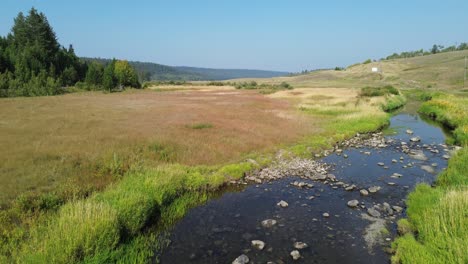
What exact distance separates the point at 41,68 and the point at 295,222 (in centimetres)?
9394

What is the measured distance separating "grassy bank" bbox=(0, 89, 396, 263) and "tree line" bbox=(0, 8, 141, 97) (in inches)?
2579

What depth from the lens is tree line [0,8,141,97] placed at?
68500mm

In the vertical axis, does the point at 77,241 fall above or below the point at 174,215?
above

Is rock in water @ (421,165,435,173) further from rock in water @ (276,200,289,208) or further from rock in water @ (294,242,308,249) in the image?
rock in water @ (294,242,308,249)

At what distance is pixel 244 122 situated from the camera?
93.6ft

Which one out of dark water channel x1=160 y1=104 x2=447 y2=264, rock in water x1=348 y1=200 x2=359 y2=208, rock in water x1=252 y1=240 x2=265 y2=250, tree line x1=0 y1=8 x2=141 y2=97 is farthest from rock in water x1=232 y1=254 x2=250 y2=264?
tree line x1=0 y1=8 x2=141 y2=97

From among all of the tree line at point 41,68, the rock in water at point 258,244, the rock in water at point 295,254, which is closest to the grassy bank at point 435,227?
the rock in water at point 295,254

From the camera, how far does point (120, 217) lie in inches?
362

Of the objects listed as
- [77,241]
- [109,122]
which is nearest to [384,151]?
[77,241]

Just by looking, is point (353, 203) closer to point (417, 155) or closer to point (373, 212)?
point (373, 212)

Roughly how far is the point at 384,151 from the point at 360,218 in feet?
39.2

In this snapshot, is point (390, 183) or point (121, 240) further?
point (390, 183)

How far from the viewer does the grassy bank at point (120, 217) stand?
7.27 meters

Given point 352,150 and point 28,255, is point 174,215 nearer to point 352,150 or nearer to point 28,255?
point 28,255
